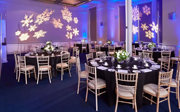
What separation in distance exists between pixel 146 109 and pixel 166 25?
6.57 meters

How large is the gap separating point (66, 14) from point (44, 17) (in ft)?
6.57

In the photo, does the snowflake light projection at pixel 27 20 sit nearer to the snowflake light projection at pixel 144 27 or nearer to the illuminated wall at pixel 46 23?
the illuminated wall at pixel 46 23

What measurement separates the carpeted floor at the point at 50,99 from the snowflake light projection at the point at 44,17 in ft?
26.3

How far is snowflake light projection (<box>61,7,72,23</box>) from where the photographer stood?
12898 millimetres

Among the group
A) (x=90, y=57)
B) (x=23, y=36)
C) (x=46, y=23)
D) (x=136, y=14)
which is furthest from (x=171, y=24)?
(x=23, y=36)

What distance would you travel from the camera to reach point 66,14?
1305 centimetres

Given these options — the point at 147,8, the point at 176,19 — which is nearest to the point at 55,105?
the point at 176,19

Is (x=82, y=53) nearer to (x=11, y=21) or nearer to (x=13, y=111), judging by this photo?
(x=11, y=21)

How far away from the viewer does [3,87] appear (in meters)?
4.57

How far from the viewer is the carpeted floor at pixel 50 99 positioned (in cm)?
313

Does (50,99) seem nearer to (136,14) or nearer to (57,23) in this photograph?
(136,14)

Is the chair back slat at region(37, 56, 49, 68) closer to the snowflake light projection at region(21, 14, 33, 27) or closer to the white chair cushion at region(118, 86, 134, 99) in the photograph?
the white chair cushion at region(118, 86, 134, 99)

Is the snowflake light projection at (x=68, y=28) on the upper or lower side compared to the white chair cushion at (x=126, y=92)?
upper

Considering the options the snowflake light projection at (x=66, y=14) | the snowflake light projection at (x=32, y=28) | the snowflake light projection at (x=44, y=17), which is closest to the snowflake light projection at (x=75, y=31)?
the snowflake light projection at (x=66, y=14)
